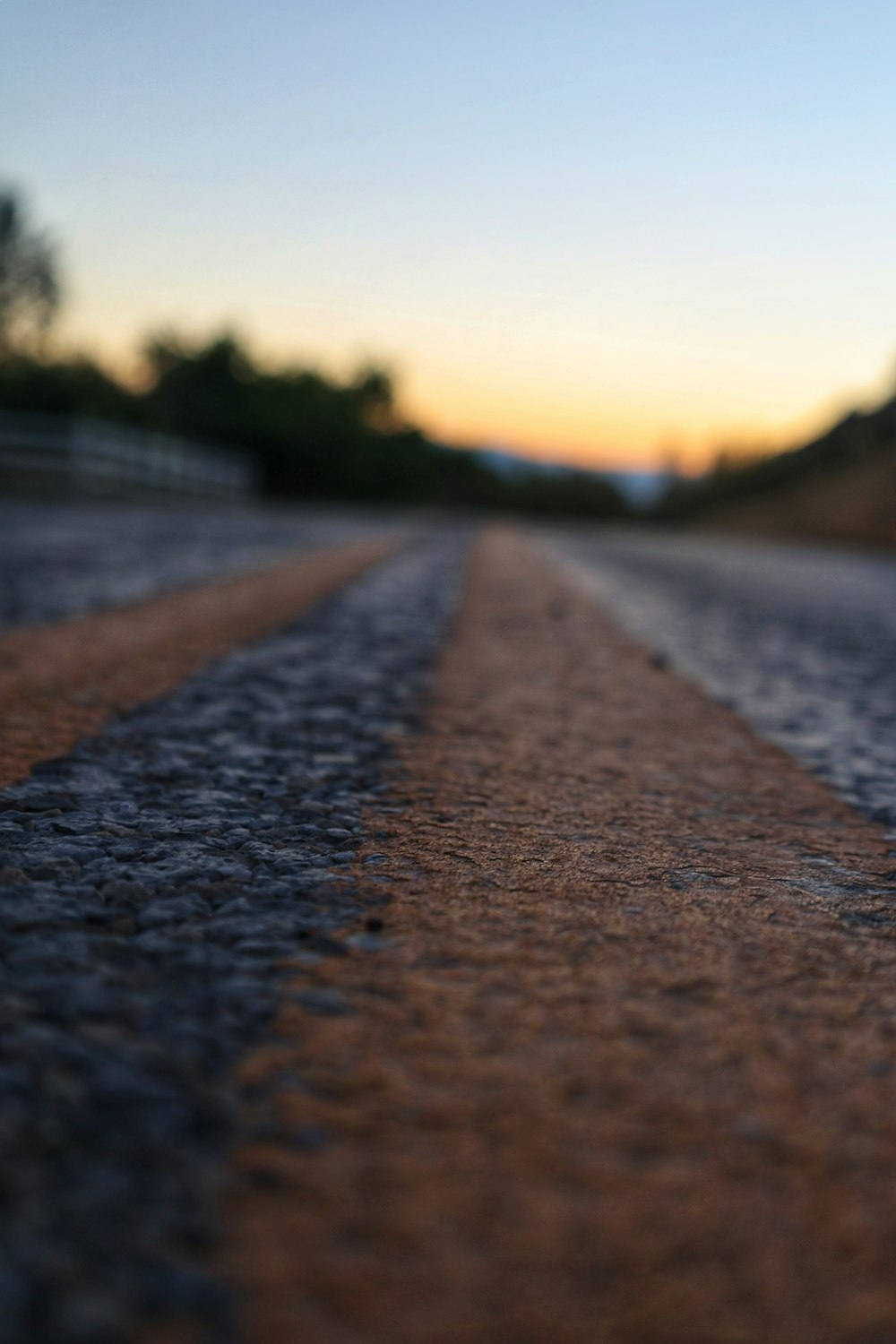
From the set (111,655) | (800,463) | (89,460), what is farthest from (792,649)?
(800,463)

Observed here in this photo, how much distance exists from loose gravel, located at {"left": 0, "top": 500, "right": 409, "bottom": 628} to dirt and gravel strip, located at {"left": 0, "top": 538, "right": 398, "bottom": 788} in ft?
0.74

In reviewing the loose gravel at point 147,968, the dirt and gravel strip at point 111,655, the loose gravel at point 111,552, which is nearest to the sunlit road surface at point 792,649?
the loose gravel at point 147,968

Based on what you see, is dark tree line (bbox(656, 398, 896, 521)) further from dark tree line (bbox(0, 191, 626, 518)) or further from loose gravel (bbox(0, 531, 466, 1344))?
loose gravel (bbox(0, 531, 466, 1344))

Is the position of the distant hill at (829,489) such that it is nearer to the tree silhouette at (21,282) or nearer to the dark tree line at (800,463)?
the dark tree line at (800,463)

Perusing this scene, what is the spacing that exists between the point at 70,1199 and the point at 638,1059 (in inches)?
16.9

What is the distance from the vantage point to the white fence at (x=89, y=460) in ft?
54.2

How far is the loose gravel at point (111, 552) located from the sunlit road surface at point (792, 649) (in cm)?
198

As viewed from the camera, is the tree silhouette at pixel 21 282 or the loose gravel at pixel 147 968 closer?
the loose gravel at pixel 147 968

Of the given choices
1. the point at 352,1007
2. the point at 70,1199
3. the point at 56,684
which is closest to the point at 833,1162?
the point at 352,1007

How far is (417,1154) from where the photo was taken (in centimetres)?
77

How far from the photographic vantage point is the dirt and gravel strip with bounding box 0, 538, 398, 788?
2.03 metres

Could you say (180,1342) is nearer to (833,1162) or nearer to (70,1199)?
(70,1199)

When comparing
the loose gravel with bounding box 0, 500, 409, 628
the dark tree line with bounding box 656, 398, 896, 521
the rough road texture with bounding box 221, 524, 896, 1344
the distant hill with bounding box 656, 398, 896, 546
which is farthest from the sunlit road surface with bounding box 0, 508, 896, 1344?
the dark tree line with bounding box 656, 398, 896, 521

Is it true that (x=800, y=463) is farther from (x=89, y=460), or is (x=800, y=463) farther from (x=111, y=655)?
(x=111, y=655)
